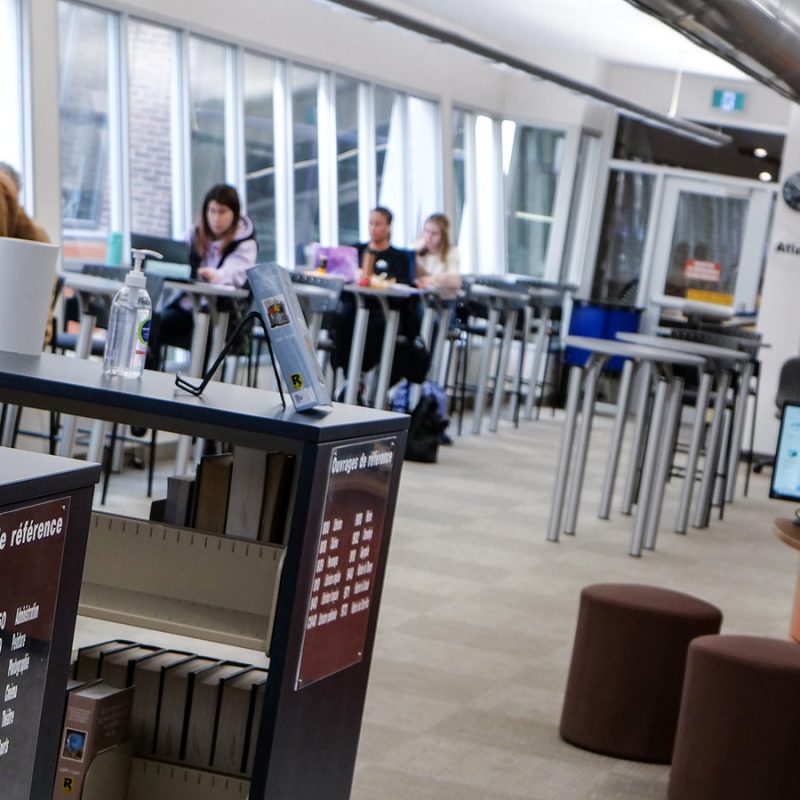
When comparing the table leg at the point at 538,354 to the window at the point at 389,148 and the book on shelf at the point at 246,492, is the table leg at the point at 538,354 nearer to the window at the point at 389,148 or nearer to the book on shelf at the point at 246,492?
the window at the point at 389,148

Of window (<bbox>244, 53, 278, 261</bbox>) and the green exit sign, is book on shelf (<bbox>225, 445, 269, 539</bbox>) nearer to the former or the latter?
window (<bbox>244, 53, 278, 261</bbox>)

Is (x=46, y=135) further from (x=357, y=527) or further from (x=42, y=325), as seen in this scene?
(x=357, y=527)

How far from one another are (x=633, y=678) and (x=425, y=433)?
205 inches

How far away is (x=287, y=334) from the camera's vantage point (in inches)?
117

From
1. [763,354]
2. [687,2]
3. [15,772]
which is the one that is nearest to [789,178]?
[763,354]

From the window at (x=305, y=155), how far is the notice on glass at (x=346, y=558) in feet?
28.2

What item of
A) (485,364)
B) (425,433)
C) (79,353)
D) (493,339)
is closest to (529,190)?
(493,339)

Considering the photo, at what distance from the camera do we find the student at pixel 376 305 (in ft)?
31.8

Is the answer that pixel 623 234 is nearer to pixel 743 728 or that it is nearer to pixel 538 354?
pixel 538 354

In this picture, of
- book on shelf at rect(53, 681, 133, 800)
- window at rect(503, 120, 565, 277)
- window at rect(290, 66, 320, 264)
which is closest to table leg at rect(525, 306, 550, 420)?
window at rect(290, 66, 320, 264)

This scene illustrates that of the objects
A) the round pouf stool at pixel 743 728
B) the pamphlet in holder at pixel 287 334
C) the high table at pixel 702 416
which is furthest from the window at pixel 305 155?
the pamphlet in holder at pixel 287 334

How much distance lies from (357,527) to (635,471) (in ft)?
18.9

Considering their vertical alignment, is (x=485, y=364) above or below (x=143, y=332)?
below

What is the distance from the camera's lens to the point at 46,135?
8195 mm
